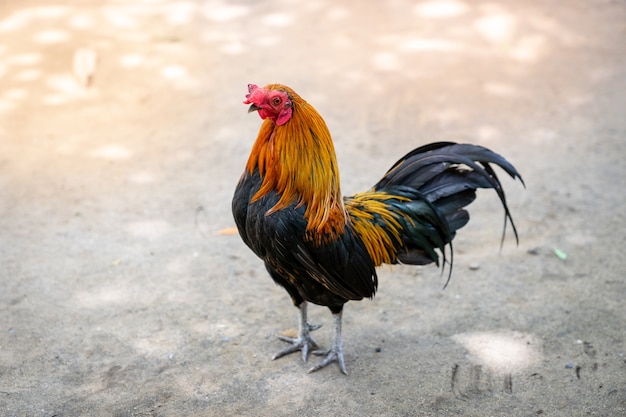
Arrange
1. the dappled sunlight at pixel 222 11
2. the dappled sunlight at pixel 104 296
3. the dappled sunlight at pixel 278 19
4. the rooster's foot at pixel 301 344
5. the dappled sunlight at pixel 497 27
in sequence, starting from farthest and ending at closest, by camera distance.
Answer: the dappled sunlight at pixel 222 11
the dappled sunlight at pixel 278 19
the dappled sunlight at pixel 497 27
the dappled sunlight at pixel 104 296
the rooster's foot at pixel 301 344

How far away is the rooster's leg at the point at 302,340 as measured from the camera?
475cm

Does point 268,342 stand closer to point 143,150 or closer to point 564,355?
point 564,355

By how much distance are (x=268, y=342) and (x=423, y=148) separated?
1.81m

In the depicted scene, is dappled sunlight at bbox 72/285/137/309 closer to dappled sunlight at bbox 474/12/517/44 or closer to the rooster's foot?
the rooster's foot

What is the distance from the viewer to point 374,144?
751 cm

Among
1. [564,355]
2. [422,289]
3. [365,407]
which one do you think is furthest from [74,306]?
[564,355]

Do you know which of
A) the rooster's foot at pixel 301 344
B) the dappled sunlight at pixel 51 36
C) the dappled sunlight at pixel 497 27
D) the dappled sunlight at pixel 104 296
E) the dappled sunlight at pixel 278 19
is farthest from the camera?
the dappled sunlight at pixel 278 19

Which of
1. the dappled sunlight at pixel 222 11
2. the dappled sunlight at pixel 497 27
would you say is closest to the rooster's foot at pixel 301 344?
the dappled sunlight at pixel 497 27

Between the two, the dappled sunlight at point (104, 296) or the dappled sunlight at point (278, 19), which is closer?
the dappled sunlight at point (104, 296)

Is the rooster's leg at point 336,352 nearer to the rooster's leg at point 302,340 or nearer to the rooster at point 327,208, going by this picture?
the rooster at point 327,208

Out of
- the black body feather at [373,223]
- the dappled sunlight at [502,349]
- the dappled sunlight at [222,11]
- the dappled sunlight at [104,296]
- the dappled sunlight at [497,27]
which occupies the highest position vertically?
the dappled sunlight at [222,11]

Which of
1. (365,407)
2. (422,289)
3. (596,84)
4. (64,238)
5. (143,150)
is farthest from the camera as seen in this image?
(596,84)

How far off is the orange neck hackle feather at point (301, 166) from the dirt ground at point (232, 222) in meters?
1.22

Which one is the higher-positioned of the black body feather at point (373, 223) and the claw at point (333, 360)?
the black body feather at point (373, 223)
